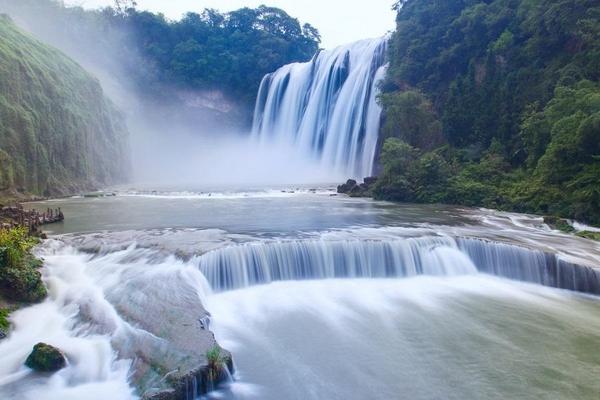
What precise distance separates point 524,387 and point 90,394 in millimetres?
5931

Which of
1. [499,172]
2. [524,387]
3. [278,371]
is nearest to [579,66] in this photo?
[499,172]

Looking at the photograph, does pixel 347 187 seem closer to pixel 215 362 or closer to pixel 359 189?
pixel 359 189

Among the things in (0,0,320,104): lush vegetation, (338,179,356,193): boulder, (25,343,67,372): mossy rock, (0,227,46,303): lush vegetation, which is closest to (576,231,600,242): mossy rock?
(338,179,356,193): boulder

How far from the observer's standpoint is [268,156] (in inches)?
1978

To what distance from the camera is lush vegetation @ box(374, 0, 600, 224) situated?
18.6 meters

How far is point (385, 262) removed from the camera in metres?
12.2

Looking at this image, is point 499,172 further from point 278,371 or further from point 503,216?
point 278,371

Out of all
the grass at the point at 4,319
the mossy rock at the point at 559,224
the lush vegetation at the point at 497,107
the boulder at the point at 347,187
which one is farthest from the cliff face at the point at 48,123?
the mossy rock at the point at 559,224

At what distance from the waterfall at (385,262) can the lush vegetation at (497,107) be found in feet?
21.6

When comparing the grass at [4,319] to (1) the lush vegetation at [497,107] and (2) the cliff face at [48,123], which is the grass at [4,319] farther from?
(1) the lush vegetation at [497,107]

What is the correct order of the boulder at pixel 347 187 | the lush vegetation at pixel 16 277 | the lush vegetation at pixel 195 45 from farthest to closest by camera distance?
the lush vegetation at pixel 195 45, the boulder at pixel 347 187, the lush vegetation at pixel 16 277

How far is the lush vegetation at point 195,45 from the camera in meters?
55.0

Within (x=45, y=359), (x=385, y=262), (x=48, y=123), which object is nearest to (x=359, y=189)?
(x=385, y=262)

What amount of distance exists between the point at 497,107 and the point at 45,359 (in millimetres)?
26900
